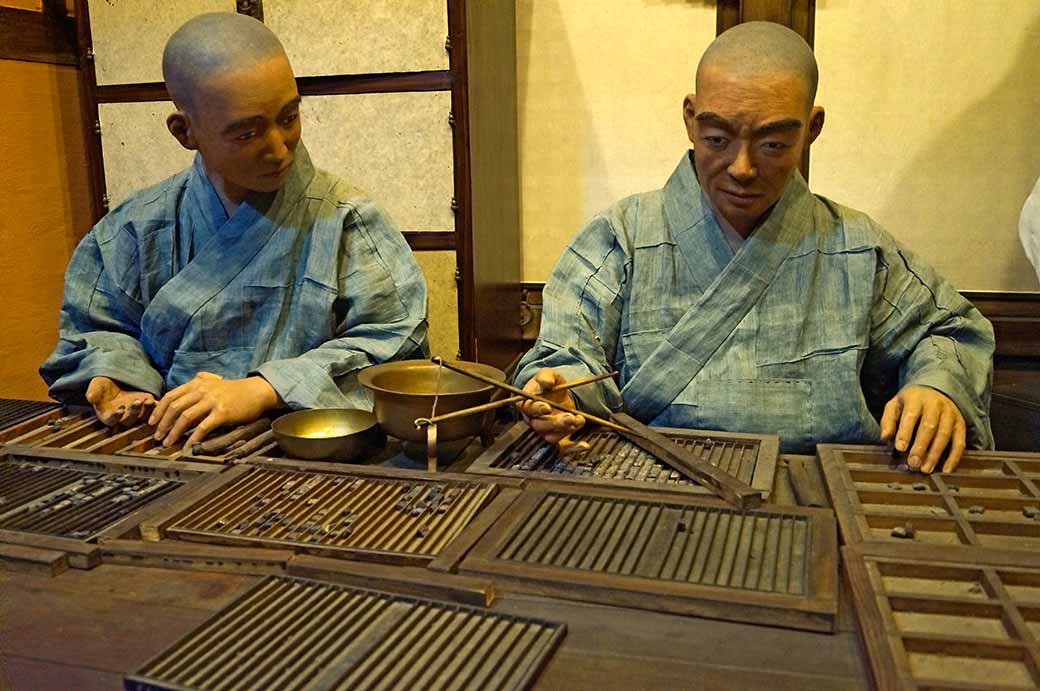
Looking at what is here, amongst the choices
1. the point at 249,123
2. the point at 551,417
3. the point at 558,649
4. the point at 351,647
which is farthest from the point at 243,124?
the point at 558,649

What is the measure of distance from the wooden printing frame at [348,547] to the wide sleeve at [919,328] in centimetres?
107

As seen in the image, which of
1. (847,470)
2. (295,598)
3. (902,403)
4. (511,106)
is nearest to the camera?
(295,598)

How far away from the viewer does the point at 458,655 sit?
1152mm

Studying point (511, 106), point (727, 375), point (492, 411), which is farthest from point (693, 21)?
point (492, 411)

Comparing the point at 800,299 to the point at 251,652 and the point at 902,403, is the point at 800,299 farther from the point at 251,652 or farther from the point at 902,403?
the point at 251,652

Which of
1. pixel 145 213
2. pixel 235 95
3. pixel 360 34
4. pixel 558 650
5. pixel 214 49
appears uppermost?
pixel 360 34

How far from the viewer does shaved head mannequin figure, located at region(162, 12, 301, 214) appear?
2139 mm

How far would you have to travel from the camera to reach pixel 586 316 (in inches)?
87.7

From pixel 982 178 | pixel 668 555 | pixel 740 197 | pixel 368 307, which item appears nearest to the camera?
pixel 668 555

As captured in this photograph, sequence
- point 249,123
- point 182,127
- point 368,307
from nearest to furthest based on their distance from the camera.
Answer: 1. point 249,123
2. point 182,127
3. point 368,307

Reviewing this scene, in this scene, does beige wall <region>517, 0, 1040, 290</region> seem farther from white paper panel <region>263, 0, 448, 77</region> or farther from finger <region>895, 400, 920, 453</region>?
finger <region>895, 400, 920, 453</region>

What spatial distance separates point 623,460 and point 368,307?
0.92 meters

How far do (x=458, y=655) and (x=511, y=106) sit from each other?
279cm

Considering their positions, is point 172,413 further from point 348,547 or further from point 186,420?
point 348,547
